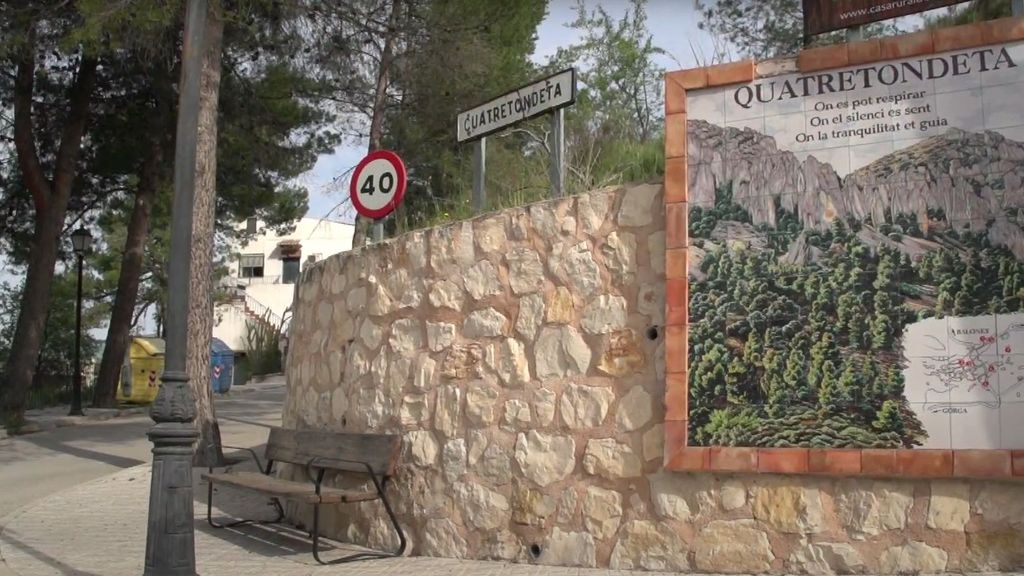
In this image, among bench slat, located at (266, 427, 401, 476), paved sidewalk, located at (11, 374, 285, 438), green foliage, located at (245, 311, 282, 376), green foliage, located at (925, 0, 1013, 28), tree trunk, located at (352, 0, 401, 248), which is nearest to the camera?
bench slat, located at (266, 427, 401, 476)

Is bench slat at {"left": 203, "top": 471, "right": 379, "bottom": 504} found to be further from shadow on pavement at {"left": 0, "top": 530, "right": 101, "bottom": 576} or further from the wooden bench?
shadow on pavement at {"left": 0, "top": 530, "right": 101, "bottom": 576}

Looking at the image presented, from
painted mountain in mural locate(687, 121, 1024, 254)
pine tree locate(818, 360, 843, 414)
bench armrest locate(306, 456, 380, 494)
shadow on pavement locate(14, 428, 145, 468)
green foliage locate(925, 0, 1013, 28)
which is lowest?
shadow on pavement locate(14, 428, 145, 468)

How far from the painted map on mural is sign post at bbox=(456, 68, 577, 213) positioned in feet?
9.32

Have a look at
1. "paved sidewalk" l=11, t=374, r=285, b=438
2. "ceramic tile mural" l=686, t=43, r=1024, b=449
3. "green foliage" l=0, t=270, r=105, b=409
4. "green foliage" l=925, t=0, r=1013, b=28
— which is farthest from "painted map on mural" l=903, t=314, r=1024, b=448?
"green foliage" l=0, t=270, r=105, b=409

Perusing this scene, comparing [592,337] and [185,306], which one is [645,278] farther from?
[185,306]

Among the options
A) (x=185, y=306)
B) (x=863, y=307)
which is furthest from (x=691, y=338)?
(x=185, y=306)

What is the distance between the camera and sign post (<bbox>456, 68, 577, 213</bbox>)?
734cm

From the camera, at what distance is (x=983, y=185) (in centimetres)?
557

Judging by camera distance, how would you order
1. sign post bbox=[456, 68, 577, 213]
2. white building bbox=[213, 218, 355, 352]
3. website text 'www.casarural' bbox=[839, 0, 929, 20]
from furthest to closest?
white building bbox=[213, 218, 355, 352] < sign post bbox=[456, 68, 577, 213] < website text 'www.casarural' bbox=[839, 0, 929, 20]

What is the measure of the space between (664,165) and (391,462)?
9.59ft

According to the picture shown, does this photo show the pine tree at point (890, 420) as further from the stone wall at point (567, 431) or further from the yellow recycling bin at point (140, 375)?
the yellow recycling bin at point (140, 375)

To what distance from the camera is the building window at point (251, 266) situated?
61375mm

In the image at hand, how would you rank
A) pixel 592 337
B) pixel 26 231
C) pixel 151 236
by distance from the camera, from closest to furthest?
pixel 592 337, pixel 26 231, pixel 151 236

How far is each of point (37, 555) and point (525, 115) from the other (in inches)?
204
